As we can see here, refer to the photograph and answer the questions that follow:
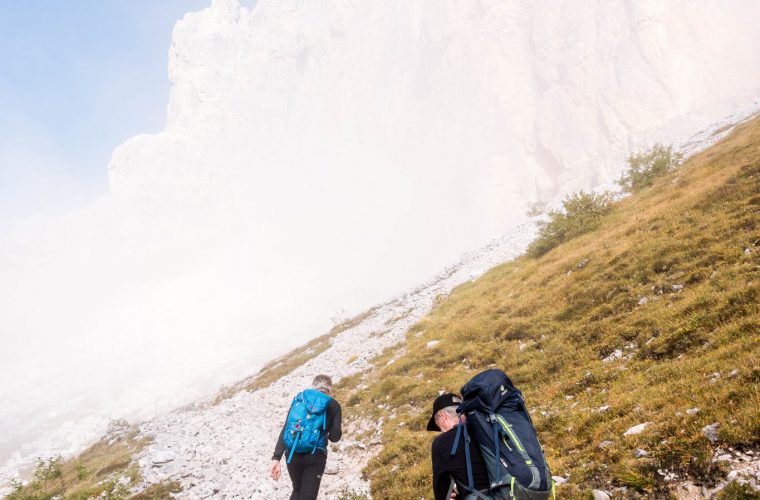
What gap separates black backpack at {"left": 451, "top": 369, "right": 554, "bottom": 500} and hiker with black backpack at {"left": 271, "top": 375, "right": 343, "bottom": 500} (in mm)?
3510

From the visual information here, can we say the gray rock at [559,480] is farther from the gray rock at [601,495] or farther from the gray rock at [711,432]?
the gray rock at [711,432]

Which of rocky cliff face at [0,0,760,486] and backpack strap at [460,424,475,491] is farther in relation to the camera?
rocky cliff face at [0,0,760,486]

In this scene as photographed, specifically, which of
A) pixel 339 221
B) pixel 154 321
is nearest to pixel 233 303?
pixel 154 321

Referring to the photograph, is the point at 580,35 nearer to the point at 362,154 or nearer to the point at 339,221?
the point at 362,154

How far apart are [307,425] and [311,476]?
3.07 ft

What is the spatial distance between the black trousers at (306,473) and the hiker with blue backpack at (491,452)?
355 centimetres

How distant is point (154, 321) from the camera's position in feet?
526

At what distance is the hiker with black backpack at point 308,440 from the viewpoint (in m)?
7.23

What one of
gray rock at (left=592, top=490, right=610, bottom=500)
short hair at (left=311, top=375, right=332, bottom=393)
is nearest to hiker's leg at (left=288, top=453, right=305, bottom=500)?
short hair at (left=311, top=375, right=332, bottom=393)

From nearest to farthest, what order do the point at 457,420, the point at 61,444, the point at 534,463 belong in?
1. the point at 534,463
2. the point at 457,420
3. the point at 61,444

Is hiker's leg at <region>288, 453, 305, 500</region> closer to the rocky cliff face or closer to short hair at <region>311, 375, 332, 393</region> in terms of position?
short hair at <region>311, 375, 332, 393</region>

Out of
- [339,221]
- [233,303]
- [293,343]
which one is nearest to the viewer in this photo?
[293,343]

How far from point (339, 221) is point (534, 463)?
18877 cm

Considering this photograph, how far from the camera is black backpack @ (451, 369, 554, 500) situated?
13.4 ft
